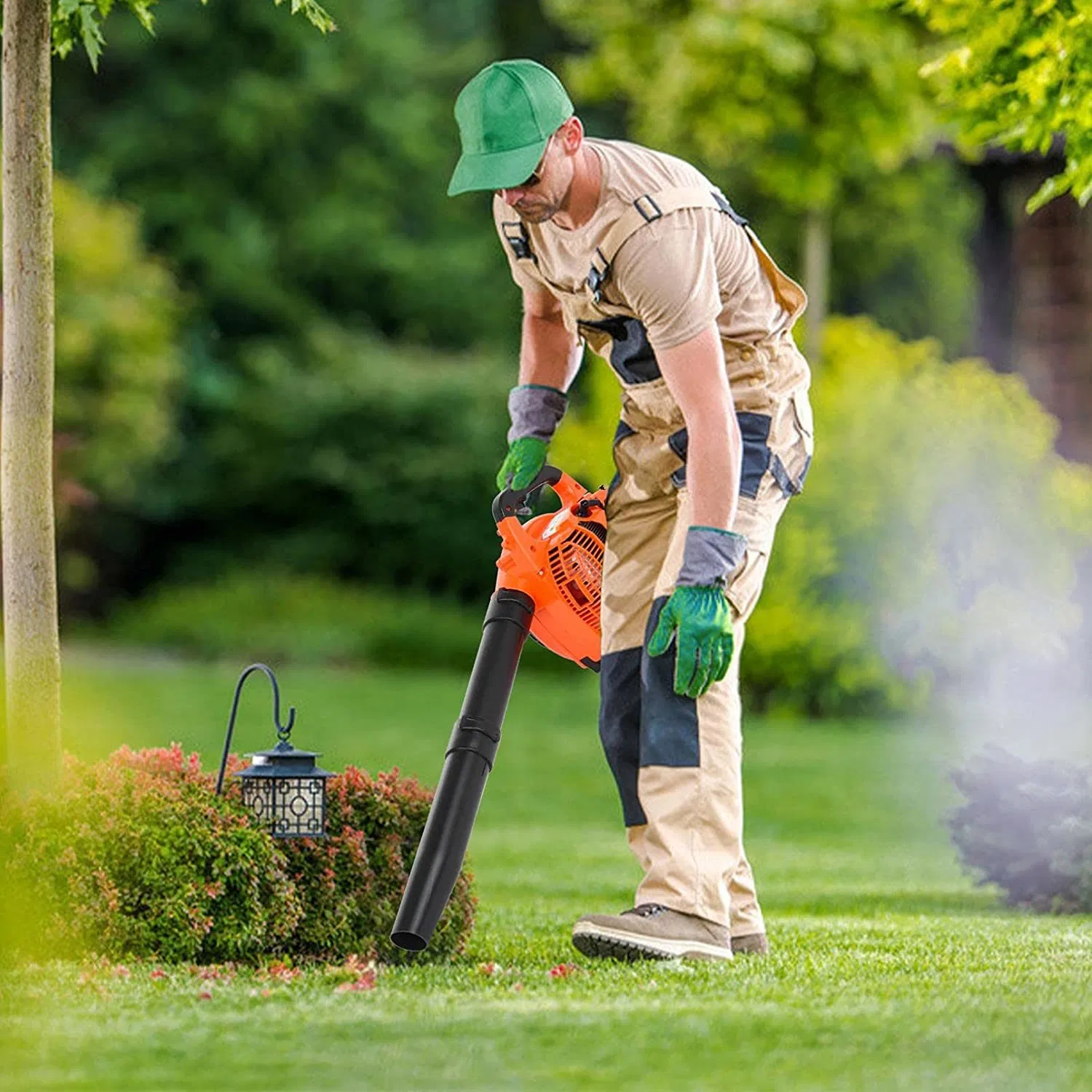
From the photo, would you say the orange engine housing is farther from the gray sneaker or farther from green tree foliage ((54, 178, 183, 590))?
green tree foliage ((54, 178, 183, 590))

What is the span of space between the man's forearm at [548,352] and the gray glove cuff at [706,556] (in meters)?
0.76

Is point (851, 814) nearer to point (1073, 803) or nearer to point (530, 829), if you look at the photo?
point (530, 829)

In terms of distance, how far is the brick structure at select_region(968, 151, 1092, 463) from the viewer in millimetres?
18531

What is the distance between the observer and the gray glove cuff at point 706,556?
449 cm

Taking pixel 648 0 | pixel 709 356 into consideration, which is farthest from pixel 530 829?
pixel 648 0

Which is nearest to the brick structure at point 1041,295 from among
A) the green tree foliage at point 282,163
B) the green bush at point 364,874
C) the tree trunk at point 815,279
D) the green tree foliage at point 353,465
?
the tree trunk at point 815,279

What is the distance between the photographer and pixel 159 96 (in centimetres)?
2561

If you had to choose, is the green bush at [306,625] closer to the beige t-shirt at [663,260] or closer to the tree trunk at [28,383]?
the tree trunk at [28,383]

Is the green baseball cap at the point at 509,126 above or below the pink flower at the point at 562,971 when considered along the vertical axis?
above

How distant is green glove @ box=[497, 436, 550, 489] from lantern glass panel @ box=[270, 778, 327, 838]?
85 cm

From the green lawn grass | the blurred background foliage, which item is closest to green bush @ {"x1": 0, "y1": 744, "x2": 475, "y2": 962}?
the green lawn grass

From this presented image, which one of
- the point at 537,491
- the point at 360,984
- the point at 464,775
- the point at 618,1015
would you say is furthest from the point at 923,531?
the point at 618,1015

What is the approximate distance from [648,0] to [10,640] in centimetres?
1254

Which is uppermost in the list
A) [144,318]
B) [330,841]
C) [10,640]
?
[144,318]
